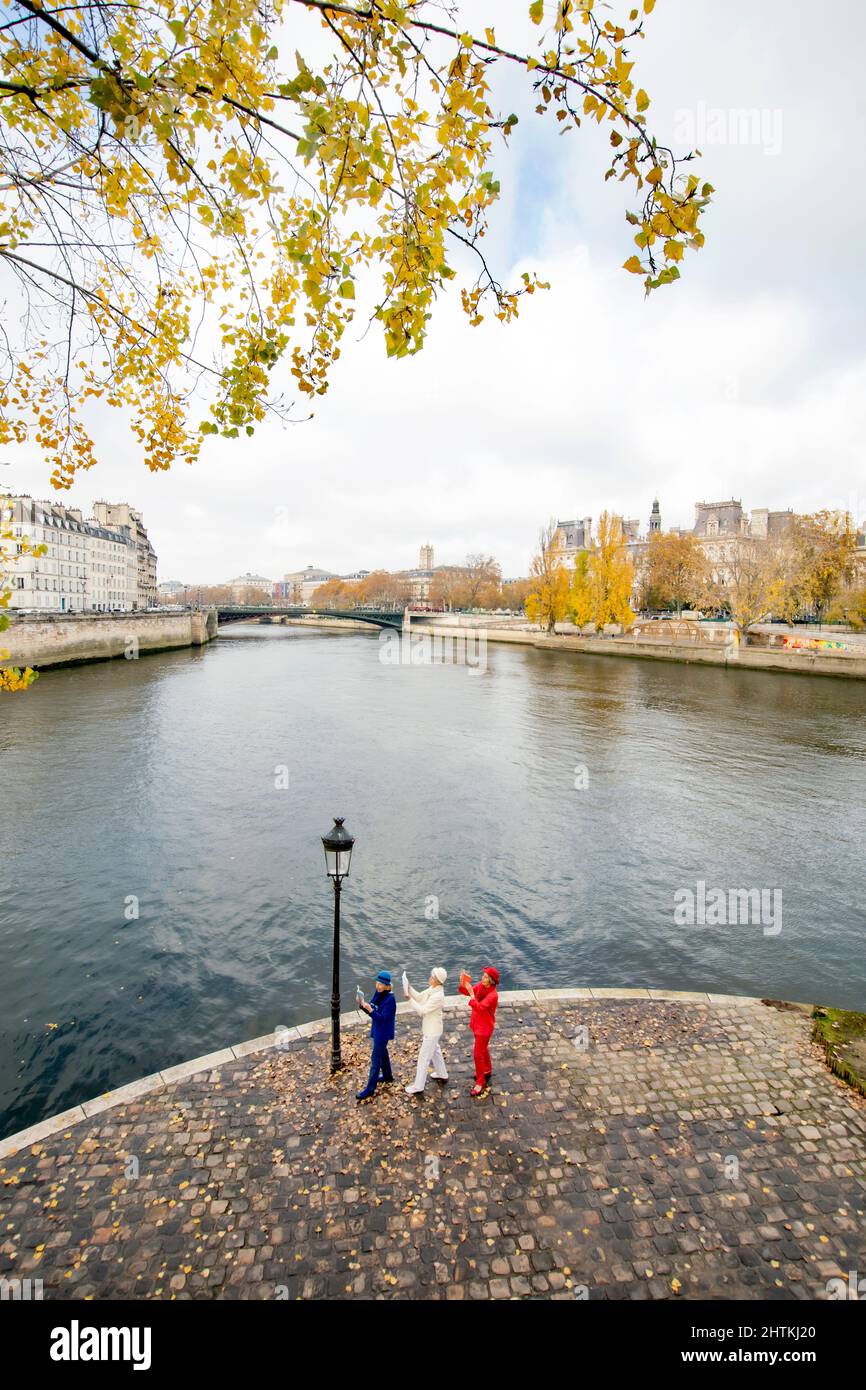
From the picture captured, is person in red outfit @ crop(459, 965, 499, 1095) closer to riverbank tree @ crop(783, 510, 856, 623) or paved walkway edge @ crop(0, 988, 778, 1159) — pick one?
paved walkway edge @ crop(0, 988, 778, 1159)

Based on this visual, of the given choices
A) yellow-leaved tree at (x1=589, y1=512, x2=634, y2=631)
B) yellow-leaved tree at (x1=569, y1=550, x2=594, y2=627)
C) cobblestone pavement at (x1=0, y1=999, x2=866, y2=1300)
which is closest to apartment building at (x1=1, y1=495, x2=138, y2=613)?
yellow-leaved tree at (x1=569, y1=550, x2=594, y2=627)

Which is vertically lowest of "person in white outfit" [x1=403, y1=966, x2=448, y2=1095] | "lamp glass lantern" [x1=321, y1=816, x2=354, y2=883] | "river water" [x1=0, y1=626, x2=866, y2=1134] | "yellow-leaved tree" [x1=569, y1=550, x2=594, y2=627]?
"river water" [x1=0, y1=626, x2=866, y2=1134]

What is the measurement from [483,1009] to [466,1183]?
161 centimetres

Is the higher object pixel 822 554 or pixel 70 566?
pixel 822 554

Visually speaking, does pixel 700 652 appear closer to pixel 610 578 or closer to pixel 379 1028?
pixel 610 578

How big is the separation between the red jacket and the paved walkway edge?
1666 millimetres

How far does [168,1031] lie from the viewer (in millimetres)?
8531

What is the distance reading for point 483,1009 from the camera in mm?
6750

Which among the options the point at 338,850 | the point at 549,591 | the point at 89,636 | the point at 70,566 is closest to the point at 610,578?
the point at 549,591

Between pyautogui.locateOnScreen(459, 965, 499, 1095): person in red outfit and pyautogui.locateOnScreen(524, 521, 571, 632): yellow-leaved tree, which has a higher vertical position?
pyautogui.locateOnScreen(524, 521, 571, 632): yellow-leaved tree

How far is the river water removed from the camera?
9.39m

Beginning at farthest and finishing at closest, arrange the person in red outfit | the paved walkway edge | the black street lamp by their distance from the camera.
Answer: the black street lamp < the person in red outfit < the paved walkway edge

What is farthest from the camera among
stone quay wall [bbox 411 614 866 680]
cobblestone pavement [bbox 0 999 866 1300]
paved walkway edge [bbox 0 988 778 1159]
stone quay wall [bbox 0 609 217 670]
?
stone quay wall [bbox 411 614 866 680]
